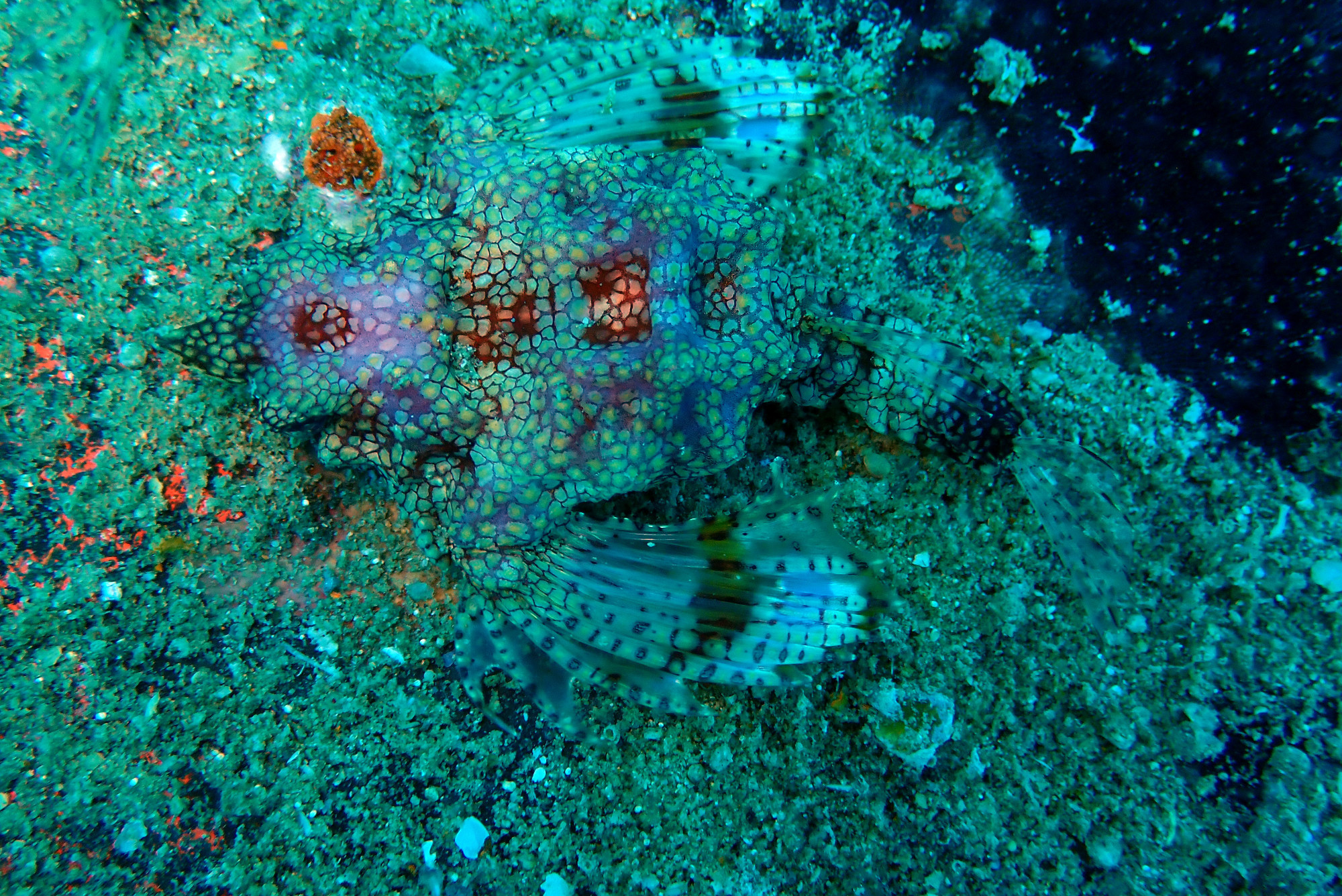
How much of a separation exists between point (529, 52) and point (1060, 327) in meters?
3.11

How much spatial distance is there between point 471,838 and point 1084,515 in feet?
10.4

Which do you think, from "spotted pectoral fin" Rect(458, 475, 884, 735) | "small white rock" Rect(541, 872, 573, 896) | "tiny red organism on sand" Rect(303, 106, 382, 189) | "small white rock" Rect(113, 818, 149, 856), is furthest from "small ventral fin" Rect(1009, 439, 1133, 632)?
"small white rock" Rect(113, 818, 149, 856)

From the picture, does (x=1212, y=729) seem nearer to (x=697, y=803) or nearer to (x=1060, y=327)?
(x=1060, y=327)

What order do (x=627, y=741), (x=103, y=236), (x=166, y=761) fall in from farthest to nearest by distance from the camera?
(x=627, y=741) < (x=103, y=236) < (x=166, y=761)

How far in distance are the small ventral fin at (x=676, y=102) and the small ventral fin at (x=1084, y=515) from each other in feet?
6.37

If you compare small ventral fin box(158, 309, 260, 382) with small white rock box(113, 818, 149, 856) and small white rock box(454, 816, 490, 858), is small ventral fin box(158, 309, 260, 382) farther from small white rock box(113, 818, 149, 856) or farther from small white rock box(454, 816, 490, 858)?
small white rock box(454, 816, 490, 858)

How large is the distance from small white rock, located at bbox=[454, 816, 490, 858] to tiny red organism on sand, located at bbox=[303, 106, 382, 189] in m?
2.94

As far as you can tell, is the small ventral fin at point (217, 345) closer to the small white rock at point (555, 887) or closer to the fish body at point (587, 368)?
the fish body at point (587, 368)

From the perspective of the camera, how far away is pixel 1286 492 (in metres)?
3.15


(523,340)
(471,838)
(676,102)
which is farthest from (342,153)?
(471,838)

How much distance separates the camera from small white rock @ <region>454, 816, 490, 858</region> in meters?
2.64

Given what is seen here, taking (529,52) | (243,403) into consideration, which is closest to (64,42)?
(243,403)

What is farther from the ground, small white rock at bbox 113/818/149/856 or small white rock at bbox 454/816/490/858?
small white rock at bbox 113/818/149/856

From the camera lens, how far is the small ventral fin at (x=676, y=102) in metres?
3.05
